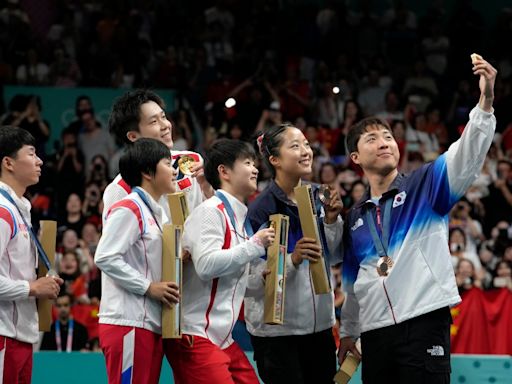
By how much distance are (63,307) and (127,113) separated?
13.9 feet

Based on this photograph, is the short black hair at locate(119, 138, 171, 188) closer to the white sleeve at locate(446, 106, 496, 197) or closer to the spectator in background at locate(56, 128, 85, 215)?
the white sleeve at locate(446, 106, 496, 197)

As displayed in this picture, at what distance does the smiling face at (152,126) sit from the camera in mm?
6250

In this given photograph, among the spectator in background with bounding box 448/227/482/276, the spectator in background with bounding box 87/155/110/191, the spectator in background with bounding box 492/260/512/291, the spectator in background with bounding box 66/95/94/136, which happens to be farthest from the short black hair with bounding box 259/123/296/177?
the spectator in background with bounding box 66/95/94/136

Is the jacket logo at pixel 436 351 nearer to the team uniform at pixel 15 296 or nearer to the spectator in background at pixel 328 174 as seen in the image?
the team uniform at pixel 15 296

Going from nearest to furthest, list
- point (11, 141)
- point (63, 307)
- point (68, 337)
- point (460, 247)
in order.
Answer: point (11, 141) < point (68, 337) < point (63, 307) < point (460, 247)

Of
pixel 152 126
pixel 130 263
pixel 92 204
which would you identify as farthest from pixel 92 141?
pixel 130 263

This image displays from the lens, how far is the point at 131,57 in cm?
1474

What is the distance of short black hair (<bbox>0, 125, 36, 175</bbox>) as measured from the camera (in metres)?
5.97

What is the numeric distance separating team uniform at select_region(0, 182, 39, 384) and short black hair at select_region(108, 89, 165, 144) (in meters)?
0.77

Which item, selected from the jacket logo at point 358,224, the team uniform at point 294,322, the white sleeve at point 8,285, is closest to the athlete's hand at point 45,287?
the white sleeve at point 8,285

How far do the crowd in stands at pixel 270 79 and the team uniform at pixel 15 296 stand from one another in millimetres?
4981

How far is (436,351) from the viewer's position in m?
5.47

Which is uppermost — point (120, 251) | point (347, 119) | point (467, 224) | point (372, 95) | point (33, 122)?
point (372, 95)

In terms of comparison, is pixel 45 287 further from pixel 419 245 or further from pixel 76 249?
pixel 76 249
